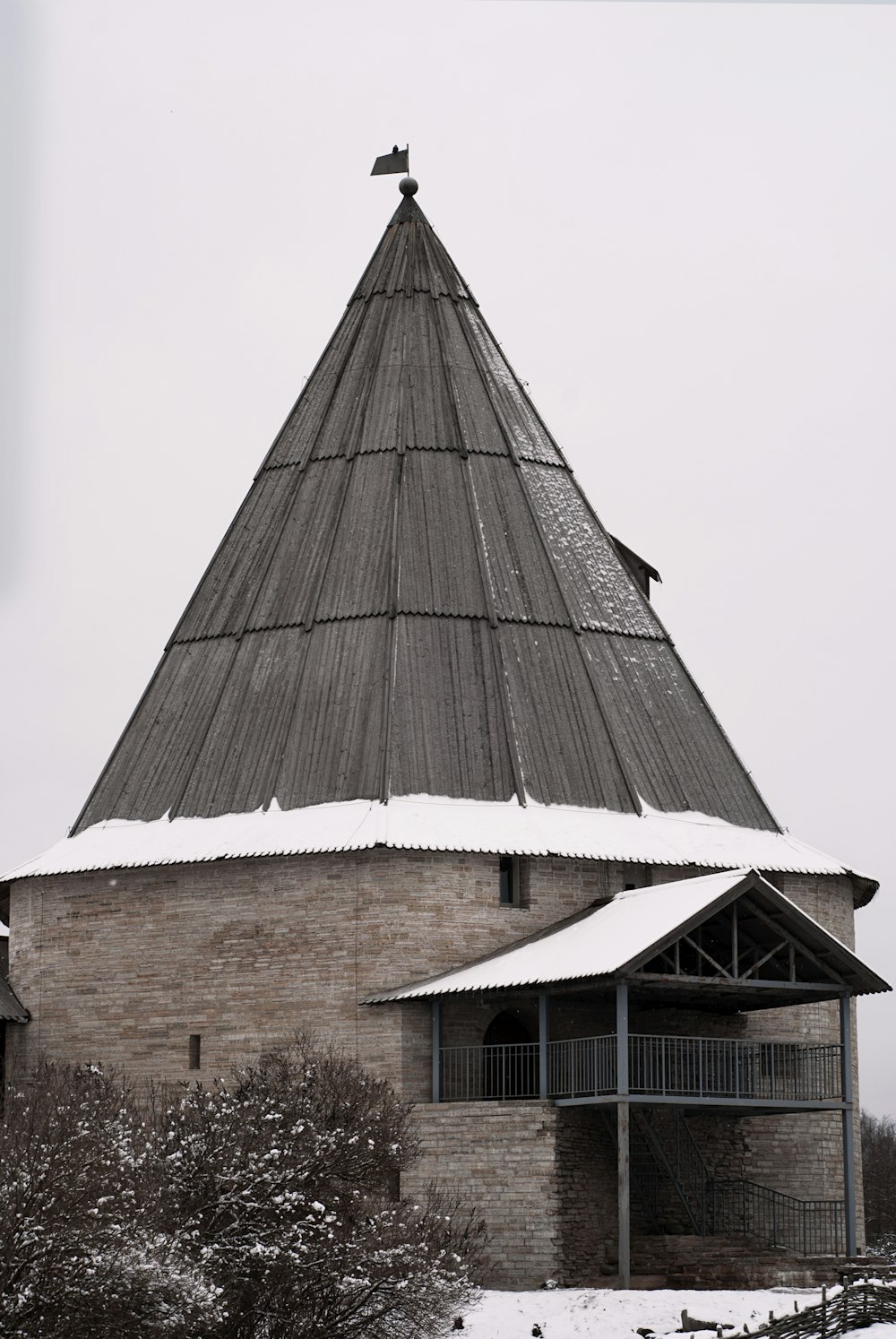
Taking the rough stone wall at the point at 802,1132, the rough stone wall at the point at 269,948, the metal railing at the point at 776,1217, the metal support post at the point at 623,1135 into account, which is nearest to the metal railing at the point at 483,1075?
the rough stone wall at the point at 269,948

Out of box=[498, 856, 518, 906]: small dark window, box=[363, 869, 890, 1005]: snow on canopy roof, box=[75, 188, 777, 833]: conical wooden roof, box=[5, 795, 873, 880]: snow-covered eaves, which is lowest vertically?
box=[363, 869, 890, 1005]: snow on canopy roof

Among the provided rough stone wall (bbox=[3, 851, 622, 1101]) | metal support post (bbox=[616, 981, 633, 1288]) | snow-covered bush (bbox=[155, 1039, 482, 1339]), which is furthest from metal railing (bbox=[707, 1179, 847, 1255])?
snow-covered bush (bbox=[155, 1039, 482, 1339])

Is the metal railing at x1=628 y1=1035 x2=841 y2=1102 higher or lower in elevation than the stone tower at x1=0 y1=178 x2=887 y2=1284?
lower

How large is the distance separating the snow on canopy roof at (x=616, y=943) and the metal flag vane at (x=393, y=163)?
15480 mm

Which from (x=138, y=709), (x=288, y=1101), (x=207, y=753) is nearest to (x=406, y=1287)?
(x=288, y=1101)

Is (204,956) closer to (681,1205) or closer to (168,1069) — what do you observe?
(168,1069)

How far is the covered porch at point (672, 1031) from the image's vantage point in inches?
1012

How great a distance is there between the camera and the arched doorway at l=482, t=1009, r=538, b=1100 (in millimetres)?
27938

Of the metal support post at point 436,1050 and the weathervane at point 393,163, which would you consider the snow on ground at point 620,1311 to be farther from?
the weathervane at point 393,163

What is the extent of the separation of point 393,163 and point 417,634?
444 inches

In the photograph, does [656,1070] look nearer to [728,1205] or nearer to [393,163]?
[728,1205]

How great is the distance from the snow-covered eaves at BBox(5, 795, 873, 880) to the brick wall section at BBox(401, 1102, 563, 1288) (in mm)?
3885

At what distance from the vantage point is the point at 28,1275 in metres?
17.9

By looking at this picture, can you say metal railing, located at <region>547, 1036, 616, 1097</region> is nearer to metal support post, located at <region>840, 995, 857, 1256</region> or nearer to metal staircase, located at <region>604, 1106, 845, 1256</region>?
metal staircase, located at <region>604, 1106, 845, 1256</region>
